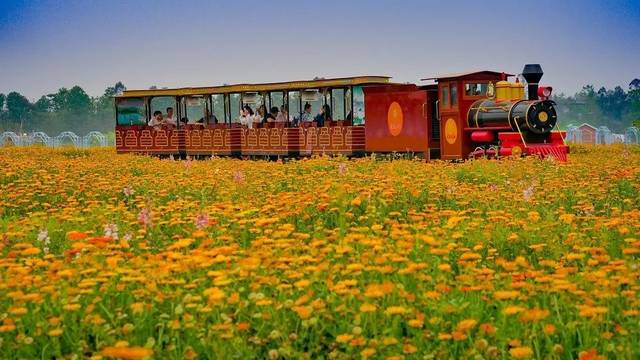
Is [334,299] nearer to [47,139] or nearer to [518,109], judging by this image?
[518,109]

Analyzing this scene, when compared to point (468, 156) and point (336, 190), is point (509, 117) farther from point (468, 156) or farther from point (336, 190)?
point (336, 190)

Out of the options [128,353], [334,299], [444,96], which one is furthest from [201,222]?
[444,96]

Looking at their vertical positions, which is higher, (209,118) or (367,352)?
(209,118)

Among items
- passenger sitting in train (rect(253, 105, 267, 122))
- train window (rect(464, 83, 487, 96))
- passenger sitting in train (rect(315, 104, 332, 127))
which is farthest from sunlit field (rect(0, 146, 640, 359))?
passenger sitting in train (rect(253, 105, 267, 122))

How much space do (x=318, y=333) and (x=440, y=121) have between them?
17417 millimetres

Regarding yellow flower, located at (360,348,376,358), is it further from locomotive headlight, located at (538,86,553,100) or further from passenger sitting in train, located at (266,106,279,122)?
passenger sitting in train, located at (266,106,279,122)

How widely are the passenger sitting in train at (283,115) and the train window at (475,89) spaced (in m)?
6.86

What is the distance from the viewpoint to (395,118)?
23375mm

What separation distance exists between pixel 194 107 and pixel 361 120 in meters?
7.38

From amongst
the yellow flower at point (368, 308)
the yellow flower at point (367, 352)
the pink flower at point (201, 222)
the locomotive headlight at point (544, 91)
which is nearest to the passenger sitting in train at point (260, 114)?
the locomotive headlight at point (544, 91)

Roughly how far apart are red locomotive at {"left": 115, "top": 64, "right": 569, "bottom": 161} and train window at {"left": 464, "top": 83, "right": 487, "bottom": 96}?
0.02 m

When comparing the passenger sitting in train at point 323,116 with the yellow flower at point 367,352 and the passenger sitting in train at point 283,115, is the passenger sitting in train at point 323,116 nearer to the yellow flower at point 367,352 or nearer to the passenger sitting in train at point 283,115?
the passenger sitting in train at point 283,115

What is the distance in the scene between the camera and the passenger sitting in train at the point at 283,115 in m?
26.8

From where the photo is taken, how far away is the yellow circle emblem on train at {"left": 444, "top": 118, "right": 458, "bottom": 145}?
21359mm
